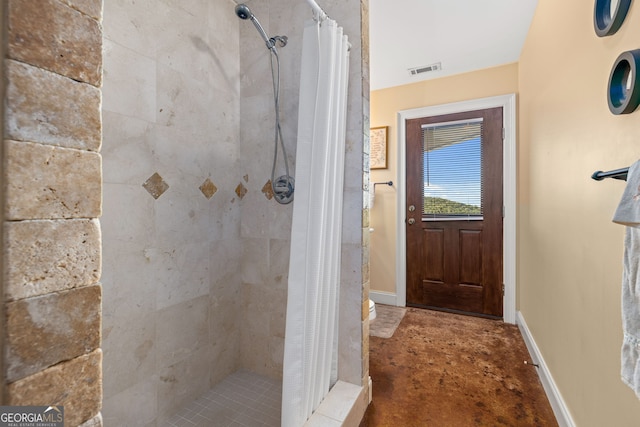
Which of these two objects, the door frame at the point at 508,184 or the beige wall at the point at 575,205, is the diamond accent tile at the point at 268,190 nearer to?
the beige wall at the point at 575,205

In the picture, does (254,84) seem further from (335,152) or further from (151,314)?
(151,314)

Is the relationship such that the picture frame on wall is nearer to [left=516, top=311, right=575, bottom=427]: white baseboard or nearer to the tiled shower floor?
[left=516, top=311, right=575, bottom=427]: white baseboard

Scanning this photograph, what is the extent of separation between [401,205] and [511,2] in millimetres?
1863

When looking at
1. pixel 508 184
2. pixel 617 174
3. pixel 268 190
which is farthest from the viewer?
pixel 508 184

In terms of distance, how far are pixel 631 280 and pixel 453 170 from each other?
2456 mm

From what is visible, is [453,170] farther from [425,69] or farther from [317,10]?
[317,10]

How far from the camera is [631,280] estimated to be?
2.38 feet

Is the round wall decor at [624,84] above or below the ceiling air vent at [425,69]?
below

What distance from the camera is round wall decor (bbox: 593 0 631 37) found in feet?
3.16

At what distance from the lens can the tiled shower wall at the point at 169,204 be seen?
126cm

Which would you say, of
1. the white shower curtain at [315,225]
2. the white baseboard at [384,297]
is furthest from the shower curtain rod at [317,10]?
the white baseboard at [384,297]

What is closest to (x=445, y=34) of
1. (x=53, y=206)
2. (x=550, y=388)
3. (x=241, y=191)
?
(x=241, y=191)

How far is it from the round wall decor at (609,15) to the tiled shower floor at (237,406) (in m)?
2.08

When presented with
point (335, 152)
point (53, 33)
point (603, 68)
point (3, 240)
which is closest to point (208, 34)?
point (335, 152)
